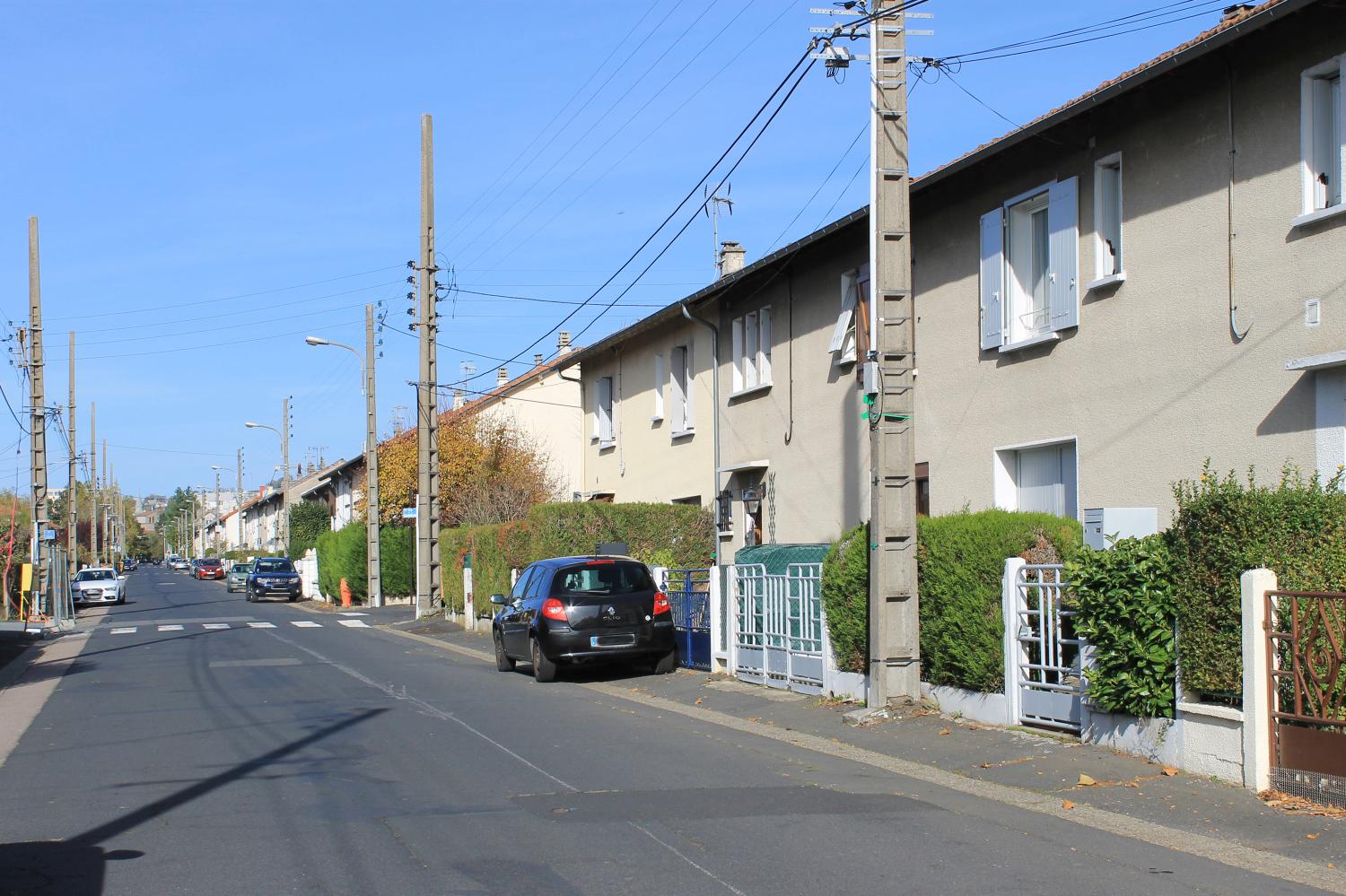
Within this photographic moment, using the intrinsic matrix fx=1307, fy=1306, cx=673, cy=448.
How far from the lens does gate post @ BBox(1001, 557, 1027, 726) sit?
11273 mm

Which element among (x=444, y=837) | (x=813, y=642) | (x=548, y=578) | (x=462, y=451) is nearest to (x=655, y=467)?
(x=548, y=578)

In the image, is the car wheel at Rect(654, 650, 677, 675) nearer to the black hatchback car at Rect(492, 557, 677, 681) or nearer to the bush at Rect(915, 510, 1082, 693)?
the black hatchback car at Rect(492, 557, 677, 681)

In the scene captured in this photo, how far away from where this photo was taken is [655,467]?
1112 inches

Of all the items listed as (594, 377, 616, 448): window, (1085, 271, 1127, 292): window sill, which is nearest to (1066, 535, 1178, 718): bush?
(1085, 271, 1127, 292): window sill

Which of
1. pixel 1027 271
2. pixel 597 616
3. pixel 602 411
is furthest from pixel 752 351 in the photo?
pixel 602 411

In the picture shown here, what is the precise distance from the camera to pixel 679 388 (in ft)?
89.5

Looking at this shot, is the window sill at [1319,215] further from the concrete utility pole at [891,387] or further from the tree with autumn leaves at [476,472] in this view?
the tree with autumn leaves at [476,472]

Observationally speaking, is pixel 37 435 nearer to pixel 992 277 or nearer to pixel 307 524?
pixel 992 277

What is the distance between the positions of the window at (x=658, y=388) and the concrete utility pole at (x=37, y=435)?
54.9 feet

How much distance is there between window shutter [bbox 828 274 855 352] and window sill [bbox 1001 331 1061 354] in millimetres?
3809

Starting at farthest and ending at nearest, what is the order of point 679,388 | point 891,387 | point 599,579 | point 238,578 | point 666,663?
point 238,578 → point 679,388 → point 666,663 → point 599,579 → point 891,387

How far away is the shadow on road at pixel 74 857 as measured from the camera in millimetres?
6766

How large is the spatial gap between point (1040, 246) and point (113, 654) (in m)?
17.9

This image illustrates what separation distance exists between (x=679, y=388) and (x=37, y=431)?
1798 centimetres
